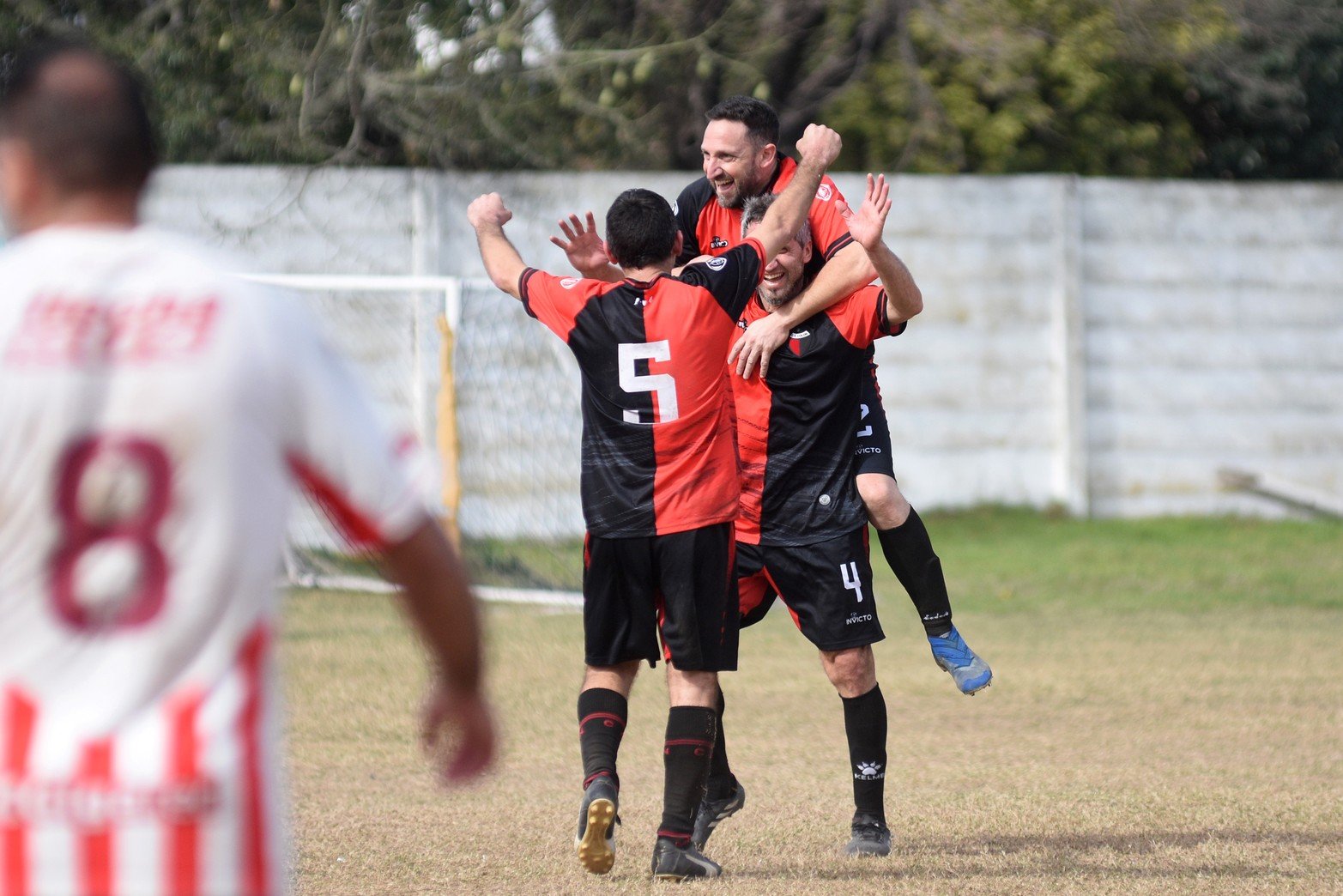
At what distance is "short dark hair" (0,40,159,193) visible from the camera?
2.09m

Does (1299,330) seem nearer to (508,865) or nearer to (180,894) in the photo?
(508,865)

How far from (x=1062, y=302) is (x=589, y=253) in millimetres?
10767

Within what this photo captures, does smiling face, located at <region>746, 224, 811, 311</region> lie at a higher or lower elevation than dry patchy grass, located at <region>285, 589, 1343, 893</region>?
higher

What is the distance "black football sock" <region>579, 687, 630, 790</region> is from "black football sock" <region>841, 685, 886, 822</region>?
850 millimetres

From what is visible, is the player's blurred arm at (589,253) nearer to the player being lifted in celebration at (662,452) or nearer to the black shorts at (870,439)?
the player being lifted in celebration at (662,452)

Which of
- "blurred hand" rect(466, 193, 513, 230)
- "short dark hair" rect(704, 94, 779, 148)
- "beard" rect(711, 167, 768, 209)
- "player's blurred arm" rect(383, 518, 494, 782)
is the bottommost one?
"player's blurred arm" rect(383, 518, 494, 782)

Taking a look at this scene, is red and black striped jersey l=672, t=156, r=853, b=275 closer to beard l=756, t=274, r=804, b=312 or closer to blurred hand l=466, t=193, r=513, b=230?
beard l=756, t=274, r=804, b=312

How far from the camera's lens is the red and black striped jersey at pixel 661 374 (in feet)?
16.5

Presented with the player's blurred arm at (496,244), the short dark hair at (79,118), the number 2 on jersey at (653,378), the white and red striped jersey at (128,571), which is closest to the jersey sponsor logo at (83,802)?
the white and red striped jersey at (128,571)

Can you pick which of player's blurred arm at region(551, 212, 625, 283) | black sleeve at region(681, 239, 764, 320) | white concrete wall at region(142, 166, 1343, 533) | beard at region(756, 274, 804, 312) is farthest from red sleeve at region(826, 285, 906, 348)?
white concrete wall at region(142, 166, 1343, 533)

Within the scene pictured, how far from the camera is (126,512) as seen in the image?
2.03m

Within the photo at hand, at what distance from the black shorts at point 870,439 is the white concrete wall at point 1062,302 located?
8535 millimetres

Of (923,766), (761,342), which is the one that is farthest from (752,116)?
(923,766)

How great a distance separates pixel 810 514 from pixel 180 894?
380 cm
